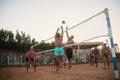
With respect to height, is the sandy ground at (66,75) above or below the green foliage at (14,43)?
below

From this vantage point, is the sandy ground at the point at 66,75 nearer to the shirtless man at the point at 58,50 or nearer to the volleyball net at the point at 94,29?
the shirtless man at the point at 58,50

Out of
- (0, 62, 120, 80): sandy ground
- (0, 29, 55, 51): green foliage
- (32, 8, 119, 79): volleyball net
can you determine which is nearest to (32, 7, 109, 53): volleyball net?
(32, 8, 119, 79): volleyball net

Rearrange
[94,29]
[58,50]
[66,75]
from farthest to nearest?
[94,29]
[58,50]
[66,75]

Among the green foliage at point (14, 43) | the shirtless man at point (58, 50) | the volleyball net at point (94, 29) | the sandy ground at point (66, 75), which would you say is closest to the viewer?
the sandy ground at point (66, 75)

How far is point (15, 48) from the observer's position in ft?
86.1

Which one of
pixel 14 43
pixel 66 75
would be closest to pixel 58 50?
pixel 66 75

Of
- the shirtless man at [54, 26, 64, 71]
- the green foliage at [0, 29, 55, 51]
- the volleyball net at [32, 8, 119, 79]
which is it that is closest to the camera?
the volleyball net at [32, 8, 119, 79]

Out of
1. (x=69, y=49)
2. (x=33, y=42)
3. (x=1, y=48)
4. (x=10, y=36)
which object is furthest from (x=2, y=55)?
(x=69, y=49)

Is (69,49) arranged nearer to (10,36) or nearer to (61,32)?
(61,32)

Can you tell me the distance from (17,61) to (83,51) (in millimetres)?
10404

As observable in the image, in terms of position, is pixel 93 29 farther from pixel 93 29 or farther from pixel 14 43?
pixel 14 43

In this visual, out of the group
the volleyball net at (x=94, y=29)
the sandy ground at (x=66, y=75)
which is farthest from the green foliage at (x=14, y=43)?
the sandy ground at (x=66, y=75)

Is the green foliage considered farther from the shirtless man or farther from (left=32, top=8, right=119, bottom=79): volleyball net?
the shirtless man

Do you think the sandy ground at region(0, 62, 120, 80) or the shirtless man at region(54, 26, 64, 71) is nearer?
the sandy ground at region(0, 62, 120, 80)
